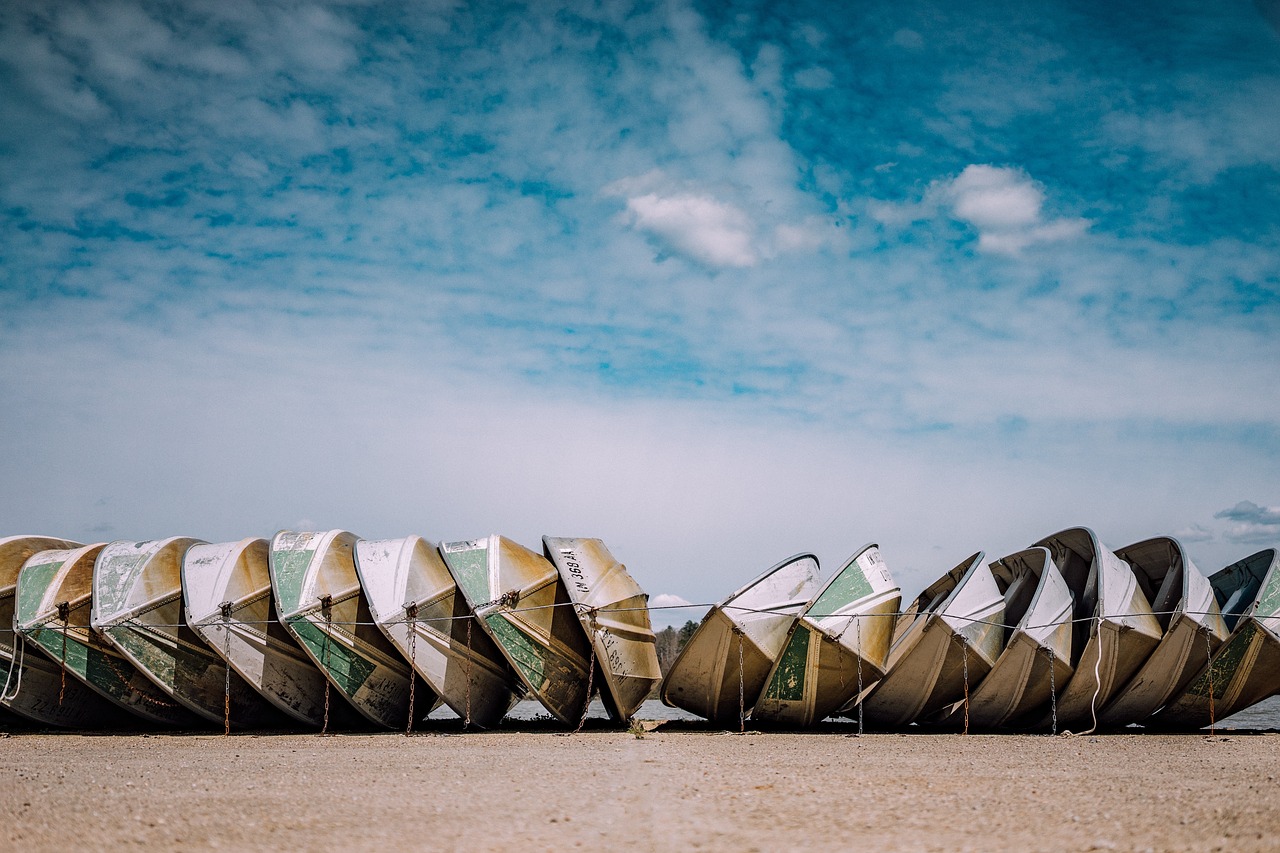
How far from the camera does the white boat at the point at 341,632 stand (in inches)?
632

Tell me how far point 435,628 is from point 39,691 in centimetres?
773

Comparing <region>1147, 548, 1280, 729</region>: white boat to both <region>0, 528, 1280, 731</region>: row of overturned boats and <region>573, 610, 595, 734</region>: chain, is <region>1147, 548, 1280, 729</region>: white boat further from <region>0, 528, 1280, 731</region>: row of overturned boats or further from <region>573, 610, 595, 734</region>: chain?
<region>573, 610, 595, 734</region>: chain

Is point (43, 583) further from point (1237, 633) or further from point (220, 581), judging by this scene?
point (1237, 633)

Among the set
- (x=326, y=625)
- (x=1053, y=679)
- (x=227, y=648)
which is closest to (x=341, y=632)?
(x=326, y=625)

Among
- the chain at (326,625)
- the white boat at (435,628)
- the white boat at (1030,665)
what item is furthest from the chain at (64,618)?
the white boat at (1030,665)

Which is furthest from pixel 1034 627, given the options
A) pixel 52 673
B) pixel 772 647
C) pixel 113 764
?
pixel 52 673

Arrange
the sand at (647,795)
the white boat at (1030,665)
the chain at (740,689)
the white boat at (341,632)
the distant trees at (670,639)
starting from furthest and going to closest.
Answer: the distant trees at (670,639) < the white boat at (1030,665) < the white boat at (341,632) < the chain at (740,689) < the sand at (647,795)

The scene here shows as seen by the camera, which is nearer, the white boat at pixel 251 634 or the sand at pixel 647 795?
the sand at pixel 647 795

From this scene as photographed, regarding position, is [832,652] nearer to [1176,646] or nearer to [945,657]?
[945,657]

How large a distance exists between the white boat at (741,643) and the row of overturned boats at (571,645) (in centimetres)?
4

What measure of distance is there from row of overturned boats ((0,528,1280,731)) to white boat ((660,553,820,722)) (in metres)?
0.04

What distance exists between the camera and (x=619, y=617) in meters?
16.5

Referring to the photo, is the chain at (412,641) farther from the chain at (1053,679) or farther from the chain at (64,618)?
the chain at (1053,679)

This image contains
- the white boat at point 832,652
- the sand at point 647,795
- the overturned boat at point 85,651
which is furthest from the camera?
the overturned boat at point 85,651
